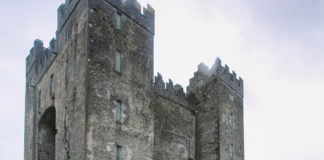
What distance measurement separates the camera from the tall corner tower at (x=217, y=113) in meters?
29.6

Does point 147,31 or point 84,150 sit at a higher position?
point 147,31

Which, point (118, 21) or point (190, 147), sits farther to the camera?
point (190, 147)

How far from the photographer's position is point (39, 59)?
29.6 meters

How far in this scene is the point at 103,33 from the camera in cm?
2283

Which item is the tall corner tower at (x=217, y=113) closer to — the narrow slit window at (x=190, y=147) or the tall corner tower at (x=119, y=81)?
the narrow slit window at (x=190, y=147)

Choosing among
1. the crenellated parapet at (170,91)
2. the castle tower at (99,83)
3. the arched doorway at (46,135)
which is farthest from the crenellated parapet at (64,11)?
the crenellated parapet at (170,91)

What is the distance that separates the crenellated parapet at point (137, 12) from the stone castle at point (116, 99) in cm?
6

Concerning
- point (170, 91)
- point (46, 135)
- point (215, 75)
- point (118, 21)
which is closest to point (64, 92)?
point (118, 21)

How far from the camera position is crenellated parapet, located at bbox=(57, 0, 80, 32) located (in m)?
24.2

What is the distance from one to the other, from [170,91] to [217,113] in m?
3.54

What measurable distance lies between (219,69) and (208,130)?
448 centimetres

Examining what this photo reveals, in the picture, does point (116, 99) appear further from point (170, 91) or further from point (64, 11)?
point (170, 91)

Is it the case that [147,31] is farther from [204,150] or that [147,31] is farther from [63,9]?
[204,150]

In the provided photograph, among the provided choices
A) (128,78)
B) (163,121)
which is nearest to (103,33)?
(128,78)
